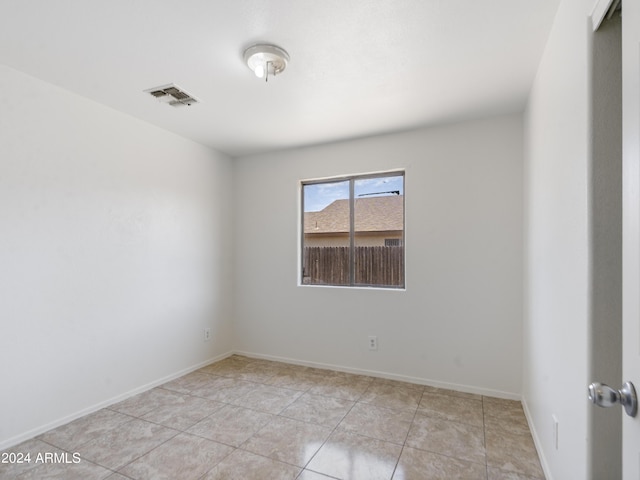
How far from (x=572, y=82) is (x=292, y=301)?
3050 mm

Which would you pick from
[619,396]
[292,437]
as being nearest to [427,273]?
[292,437]

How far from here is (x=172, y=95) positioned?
2.55 m

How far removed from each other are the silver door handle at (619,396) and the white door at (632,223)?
2 centimetres

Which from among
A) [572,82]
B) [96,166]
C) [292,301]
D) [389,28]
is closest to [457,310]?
[292,301]

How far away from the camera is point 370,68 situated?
7.14 ft

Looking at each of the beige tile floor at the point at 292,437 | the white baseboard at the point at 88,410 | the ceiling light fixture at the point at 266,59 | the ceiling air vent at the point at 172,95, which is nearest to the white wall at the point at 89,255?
the white baseboard at the point at 88,410

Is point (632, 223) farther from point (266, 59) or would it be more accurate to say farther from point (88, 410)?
point (88, 410)

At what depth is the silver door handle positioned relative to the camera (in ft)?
2.26

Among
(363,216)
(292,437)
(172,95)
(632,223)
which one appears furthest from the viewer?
(363,216)

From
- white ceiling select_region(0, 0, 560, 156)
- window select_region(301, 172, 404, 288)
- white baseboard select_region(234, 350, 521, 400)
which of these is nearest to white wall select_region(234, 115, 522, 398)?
white baseboard select_region(234, 350, 521, 400)

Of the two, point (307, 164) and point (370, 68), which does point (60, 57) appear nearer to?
point (370, 68)

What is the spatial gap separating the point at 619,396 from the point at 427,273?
244 cm

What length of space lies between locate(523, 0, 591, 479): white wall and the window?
1.30 metres

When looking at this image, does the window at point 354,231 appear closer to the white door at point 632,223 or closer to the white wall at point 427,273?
the white wall at point 427,273
